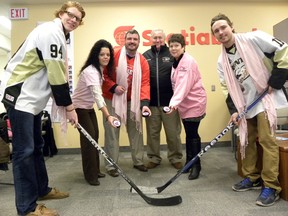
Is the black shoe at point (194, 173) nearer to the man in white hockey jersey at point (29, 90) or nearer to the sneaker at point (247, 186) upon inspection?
the sneaker at point (247, 186)

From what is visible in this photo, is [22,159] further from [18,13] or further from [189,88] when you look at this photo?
[18,13]

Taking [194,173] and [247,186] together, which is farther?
[194,173]

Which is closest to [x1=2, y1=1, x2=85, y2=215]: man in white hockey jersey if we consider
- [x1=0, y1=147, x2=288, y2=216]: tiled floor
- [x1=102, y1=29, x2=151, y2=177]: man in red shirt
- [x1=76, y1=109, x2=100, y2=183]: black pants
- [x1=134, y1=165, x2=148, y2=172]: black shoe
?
[x1=0, y1=147, x2=288, y2=216]: tiled floor

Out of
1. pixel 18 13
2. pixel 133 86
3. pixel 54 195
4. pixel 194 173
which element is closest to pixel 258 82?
pixel 194 173

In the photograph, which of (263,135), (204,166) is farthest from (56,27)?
(204,166)

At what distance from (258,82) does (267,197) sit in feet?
2.52

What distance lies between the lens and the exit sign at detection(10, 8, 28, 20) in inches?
147

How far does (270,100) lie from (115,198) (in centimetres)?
130

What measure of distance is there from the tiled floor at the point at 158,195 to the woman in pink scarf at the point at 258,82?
0.45 feet

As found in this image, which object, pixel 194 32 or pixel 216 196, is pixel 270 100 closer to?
pixel 216 196

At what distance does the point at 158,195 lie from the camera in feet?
6.20

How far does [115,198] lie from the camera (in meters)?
1.86

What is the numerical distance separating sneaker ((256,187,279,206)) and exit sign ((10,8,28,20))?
3801 millimetres

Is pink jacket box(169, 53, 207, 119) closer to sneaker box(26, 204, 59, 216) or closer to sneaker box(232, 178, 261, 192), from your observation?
sneaker box(232, 178, 261, 192)
